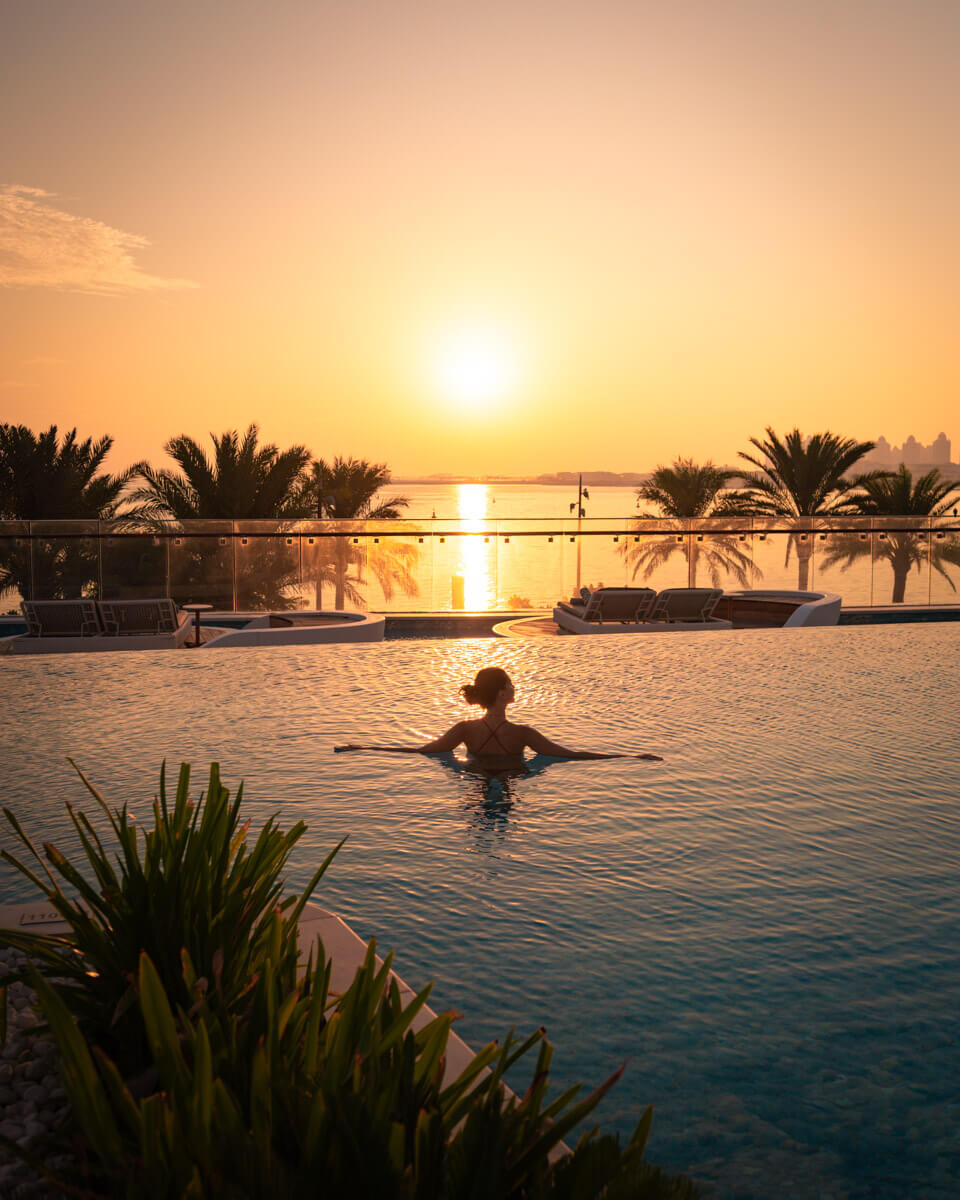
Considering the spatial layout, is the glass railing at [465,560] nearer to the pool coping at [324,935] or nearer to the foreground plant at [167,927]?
the pool coping at [324,935]

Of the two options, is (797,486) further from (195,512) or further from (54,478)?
(54,478)

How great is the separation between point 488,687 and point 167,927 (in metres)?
4.10

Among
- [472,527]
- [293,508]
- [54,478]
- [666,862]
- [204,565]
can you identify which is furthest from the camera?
[293,508]

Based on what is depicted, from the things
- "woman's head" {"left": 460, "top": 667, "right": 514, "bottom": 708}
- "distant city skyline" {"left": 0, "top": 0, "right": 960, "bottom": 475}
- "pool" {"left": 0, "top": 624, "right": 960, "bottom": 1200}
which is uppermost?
"distant city skyline" {"left": 0, "top": 0, "right": 960, "bottom": 475}

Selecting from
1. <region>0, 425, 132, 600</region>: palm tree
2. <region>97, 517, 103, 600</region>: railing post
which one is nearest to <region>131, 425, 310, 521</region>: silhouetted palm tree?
<region>0, 425, 132, 600</region>: palm tree

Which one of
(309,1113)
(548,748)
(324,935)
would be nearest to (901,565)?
(548,748)

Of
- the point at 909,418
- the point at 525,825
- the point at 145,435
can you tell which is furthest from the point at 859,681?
the point at 909,418

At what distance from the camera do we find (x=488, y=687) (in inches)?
251

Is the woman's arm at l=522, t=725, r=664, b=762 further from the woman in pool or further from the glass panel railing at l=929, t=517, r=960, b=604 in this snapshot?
the glass panel railing at l=929, t=517, r=960, b=604

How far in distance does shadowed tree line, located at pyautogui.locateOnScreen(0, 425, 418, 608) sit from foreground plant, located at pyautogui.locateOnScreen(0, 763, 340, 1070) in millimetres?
14865

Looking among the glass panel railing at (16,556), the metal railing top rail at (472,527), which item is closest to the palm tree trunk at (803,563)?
the metal railing top rail at (472,527)

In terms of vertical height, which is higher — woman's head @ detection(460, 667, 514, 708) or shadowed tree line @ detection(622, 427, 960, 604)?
shadowed tree line @ detection(622, 427, 960, 604)

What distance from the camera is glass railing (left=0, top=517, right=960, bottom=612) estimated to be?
16.8m

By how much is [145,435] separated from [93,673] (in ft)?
70.0
